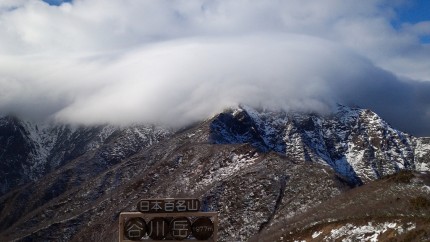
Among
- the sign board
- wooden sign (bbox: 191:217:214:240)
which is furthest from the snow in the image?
the sign board

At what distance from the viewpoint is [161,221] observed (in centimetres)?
2272

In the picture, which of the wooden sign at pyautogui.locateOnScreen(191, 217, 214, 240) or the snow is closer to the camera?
the wooden sign at pyautogui.locateOnScreen(191, 217, 214, 240)

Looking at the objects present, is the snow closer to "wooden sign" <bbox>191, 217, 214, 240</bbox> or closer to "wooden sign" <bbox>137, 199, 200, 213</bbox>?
"wooden sign" <bbox>191, 217, 214, 240</bbox>

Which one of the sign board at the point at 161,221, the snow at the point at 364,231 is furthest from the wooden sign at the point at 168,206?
the snow at the point at 364,231

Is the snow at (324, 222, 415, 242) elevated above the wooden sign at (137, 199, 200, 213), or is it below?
above

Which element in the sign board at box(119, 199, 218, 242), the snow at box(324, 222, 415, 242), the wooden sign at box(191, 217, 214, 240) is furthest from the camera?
the snow at box(324, 222, 415, 242)

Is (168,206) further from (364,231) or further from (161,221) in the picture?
(364,231)

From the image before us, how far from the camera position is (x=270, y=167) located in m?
198

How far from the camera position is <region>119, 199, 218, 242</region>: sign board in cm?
2266

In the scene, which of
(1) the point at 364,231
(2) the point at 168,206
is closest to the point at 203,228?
(2) the point at 168,206

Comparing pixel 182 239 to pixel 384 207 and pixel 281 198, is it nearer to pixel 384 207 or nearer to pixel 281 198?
pixel 384 207

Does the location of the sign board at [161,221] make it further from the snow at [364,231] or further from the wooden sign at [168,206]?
the snow at [364,231]

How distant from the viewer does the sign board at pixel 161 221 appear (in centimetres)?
Answer: 2266

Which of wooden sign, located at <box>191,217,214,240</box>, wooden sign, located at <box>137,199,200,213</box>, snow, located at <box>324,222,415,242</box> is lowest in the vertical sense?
wooden sign, located at <box>191,217,214,240</box>
